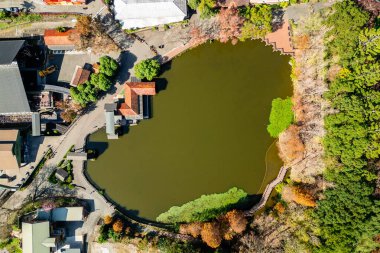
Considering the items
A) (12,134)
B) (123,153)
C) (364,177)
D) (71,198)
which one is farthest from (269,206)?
(12,134)

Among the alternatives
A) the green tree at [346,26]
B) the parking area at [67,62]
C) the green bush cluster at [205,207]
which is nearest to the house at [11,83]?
the parking area at [67,62]

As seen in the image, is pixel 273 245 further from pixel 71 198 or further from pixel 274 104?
pixel 71 198

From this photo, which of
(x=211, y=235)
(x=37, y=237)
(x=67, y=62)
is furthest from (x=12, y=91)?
(x=211, y=235)

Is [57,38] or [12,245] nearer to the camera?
[57,38]

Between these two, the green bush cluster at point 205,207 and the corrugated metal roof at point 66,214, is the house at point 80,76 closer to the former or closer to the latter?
the corrugated metal roof at point 66,214

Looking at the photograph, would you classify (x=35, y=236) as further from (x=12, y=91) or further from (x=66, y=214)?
(x=12, y=91)

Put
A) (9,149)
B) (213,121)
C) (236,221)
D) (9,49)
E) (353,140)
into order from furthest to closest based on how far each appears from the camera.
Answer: (213,121) → (236,221) → (9,149) → (9,49) → (353,140)
